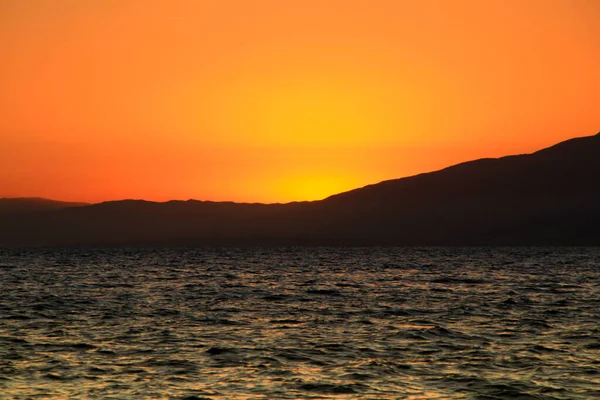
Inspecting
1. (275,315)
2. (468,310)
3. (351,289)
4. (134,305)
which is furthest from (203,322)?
(351,289)

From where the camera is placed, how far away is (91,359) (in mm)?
31344

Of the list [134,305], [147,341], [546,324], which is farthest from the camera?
[134,305]

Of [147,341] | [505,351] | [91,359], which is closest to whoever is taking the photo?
[91,359]

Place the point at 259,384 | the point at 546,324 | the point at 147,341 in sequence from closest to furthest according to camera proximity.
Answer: the point at 259,384 < the point at 147,341 < the point at 546,324

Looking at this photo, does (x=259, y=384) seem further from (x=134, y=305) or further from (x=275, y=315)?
(x=134, y=305)

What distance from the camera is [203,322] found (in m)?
43.2

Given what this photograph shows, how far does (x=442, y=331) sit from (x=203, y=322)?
11.9 m

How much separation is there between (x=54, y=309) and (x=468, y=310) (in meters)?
23.7

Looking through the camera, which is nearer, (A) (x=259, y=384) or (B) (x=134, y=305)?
(A) (x=259, y=384)

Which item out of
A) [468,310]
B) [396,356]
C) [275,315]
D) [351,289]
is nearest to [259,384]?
[396,356]

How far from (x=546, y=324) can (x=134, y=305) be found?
80.0ft

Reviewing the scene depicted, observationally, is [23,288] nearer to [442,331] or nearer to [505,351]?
[442,331]

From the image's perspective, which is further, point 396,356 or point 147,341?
point 147,341

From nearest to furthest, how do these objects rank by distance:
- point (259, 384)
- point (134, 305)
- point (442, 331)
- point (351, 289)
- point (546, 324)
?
point (259, 384) → point (442, 331) → point (546, 324) → point (134, 305) → point (351, 289)
